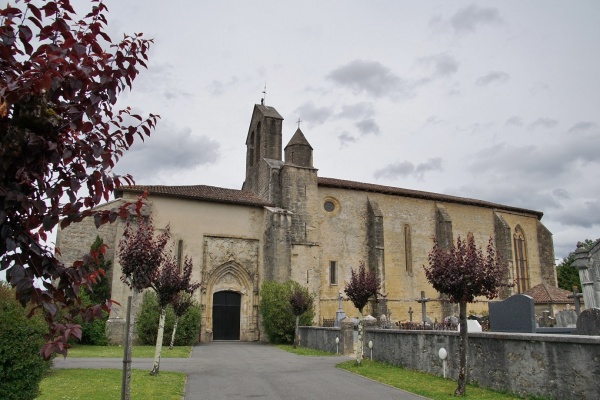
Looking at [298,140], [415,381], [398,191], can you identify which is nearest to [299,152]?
[298,140]

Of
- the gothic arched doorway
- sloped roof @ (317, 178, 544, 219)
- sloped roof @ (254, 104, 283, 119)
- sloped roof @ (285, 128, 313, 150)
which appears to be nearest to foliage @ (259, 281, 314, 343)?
the gothic arched doorway

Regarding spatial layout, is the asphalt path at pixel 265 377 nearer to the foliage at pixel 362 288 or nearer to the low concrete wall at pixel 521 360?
the low concrete wall at pixel 521 360

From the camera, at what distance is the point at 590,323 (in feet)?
34.9

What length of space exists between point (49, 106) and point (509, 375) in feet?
34.4

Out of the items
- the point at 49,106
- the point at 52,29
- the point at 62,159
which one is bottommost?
the point at 62,159

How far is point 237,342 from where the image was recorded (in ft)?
87.9

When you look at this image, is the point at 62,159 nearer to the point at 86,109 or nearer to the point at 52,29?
the point at 86,109

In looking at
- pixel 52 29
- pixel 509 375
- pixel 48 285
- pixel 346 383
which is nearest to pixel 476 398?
pixel 509 375

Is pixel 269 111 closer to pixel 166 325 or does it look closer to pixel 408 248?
pixel 408 248

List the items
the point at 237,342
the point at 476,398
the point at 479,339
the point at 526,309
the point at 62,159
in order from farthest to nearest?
the point at 237,342
the point at 526,309
the point at 479,339
the point at 476,398
the point at 62,159

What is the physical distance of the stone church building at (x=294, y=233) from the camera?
27.3 metres

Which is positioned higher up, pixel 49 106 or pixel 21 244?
pixel 49 106

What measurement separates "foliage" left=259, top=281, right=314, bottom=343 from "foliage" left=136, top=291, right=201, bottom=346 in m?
3.92

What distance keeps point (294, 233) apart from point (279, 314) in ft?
19.0
